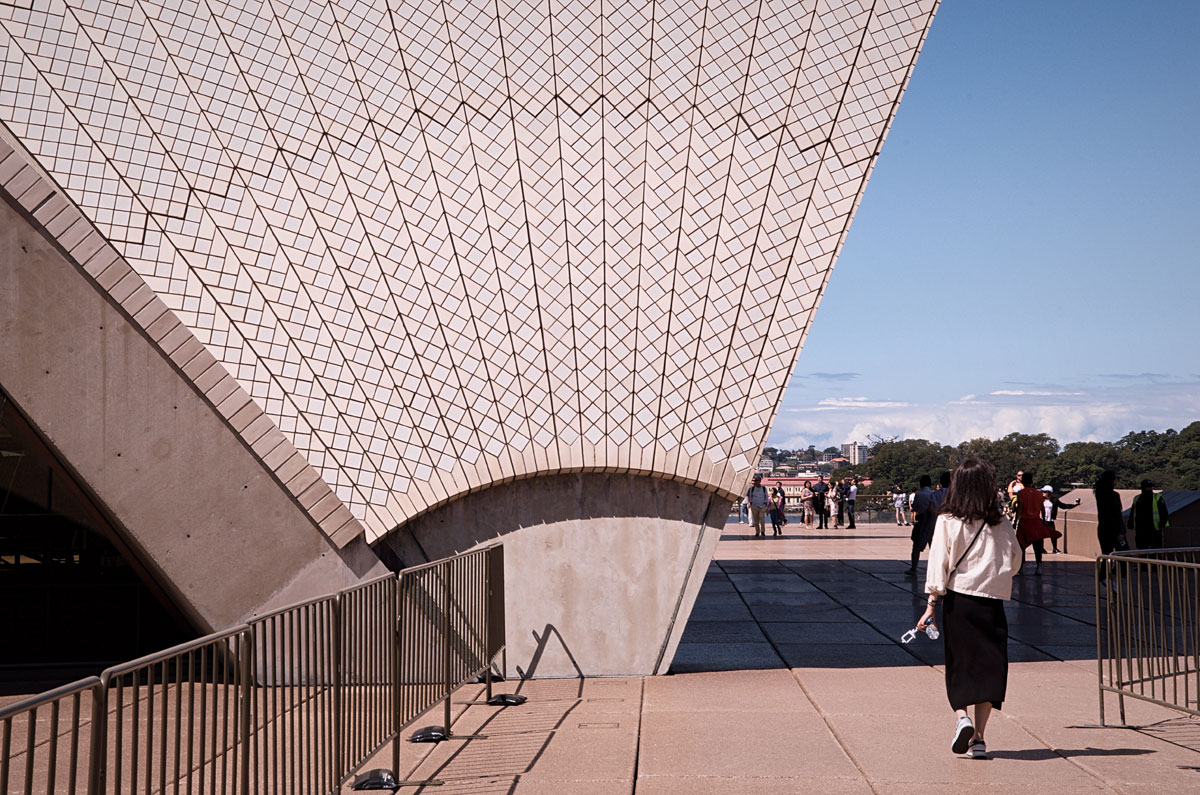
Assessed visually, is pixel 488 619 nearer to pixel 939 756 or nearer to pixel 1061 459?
pixel 939 756

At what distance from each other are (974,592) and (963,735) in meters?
0.82

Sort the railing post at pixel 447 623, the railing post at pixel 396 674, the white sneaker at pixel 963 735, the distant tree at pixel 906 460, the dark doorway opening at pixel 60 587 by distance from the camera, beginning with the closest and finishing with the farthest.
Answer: the railing post at pixel 396 674, the white sneaker at pixel 963 735, the railing post at pixel 447 623, the dark doorway opening at pixel 60 587, the distant tree at pixel 906 460

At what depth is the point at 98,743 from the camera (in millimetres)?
2936

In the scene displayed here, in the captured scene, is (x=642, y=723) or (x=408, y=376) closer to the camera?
(x=642, y=723)

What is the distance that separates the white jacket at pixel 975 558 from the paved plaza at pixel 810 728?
980 millimetres

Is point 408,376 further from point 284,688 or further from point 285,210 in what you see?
point 284,688

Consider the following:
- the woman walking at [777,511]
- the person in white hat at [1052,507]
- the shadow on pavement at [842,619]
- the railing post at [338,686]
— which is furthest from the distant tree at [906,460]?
the railing post at [338,686]

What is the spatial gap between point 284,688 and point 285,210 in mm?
5735

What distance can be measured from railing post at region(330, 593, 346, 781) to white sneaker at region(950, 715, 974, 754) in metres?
3.49

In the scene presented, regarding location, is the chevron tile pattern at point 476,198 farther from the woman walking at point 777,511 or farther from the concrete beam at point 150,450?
the woman walking at point 777,511

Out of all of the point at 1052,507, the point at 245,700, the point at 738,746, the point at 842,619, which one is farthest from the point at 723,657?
the point at 1052,507

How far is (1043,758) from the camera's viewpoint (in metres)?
6.33

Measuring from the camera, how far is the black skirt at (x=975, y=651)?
20.6 ft

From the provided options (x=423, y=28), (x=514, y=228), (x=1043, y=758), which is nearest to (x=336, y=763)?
(x=1043, y=758)
